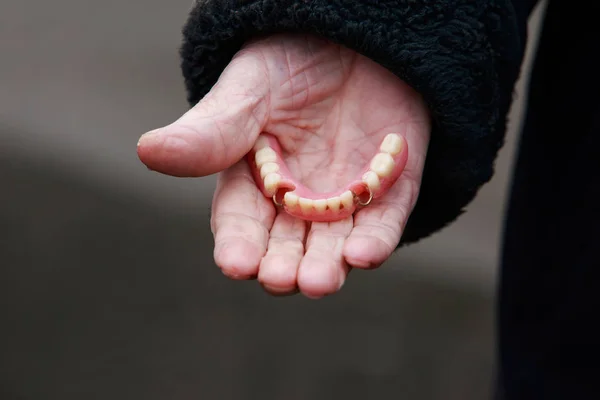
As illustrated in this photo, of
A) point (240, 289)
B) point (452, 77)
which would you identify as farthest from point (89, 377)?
point (452, 77)

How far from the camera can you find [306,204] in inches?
44.9

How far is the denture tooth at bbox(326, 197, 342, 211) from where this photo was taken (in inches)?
45.0

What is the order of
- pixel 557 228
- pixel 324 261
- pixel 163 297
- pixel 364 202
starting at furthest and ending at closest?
1. pixel 163 297
2. pixel 557 228
3. pixel 364 202
4. pixel 324 261

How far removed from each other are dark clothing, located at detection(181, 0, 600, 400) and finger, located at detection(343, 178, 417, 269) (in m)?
0.09

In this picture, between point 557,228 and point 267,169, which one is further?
point 557,228

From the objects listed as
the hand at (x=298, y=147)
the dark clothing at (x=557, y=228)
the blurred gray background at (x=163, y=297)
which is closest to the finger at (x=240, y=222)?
the hand at (x=298, y=147)

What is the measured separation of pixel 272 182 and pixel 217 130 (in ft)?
0.41

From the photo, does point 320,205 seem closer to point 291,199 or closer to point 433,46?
point 291,199

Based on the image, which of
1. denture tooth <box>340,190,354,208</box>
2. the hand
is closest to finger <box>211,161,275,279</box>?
the hand

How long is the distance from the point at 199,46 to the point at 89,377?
175cm

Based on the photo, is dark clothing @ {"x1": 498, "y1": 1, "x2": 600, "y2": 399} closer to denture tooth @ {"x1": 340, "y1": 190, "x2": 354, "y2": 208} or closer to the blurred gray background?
denture tooth @ {"x1": 340, "y1": 190, "x2": 354, "y2": 208}

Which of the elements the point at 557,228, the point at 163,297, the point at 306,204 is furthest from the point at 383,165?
the point at 163,297

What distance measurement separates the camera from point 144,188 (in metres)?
3.37

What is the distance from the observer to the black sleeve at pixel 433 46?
1.11 meters
